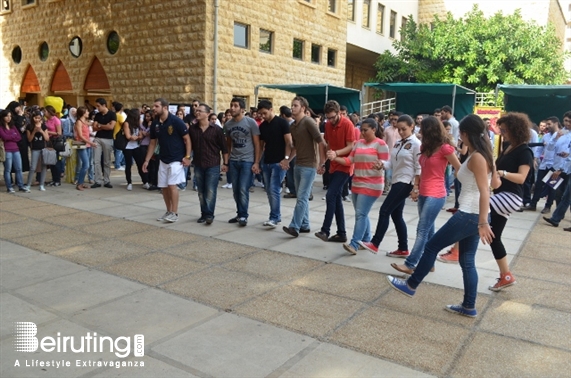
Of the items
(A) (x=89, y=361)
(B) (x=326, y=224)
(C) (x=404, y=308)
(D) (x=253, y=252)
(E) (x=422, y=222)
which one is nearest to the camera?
(A) (x=89, y=361)

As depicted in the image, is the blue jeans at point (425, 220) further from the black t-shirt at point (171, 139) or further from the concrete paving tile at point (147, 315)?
the black t-shirt at point (171, 139)

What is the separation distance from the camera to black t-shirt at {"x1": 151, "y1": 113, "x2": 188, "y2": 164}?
310 inches

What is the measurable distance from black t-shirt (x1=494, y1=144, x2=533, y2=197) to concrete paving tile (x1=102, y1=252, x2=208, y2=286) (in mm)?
3378

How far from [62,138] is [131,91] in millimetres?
10716

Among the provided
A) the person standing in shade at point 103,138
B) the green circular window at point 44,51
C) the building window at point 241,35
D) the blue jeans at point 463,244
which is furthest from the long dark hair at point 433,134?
the green circular window at point 44,51

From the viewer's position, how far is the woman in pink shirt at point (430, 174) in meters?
5.29

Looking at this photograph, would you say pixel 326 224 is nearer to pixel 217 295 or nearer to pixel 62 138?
pixel 217 295

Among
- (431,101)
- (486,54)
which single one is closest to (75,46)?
(431,101)

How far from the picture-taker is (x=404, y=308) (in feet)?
15.2

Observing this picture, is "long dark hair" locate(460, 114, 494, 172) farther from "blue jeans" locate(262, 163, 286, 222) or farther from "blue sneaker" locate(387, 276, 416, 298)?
"blue jeans" locate(262, 163, 286, 222)

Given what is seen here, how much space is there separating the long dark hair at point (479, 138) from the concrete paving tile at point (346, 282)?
5.54 feet

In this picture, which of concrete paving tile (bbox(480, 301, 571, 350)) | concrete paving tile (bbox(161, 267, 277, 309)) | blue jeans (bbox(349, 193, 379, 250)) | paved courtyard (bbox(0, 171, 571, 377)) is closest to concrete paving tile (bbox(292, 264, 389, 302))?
paved courtyard (bbox(0, 171, 571, 377))

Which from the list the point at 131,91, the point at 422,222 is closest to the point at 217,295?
the point at 422,222

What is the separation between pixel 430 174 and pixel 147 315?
127 inches
